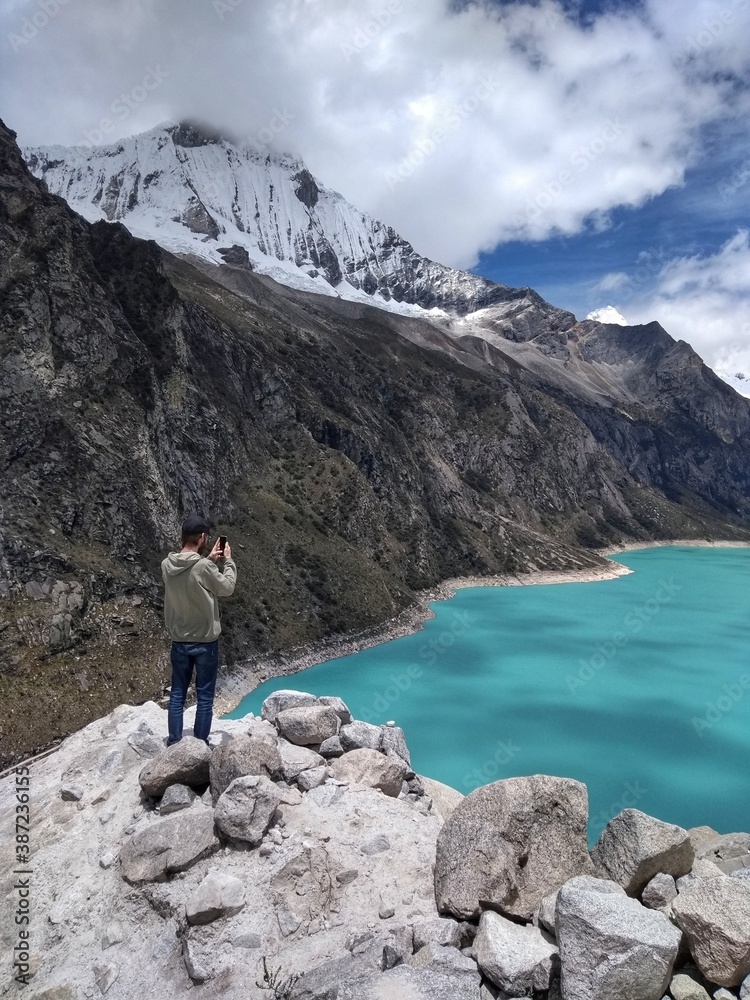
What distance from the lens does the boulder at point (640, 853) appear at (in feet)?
23.1

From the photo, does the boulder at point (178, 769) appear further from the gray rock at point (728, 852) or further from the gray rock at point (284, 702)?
the gray rock at point (728, 852)

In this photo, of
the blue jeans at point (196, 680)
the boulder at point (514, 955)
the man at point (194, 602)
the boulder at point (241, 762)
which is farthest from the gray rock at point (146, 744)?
the boulder at point (514, 955)

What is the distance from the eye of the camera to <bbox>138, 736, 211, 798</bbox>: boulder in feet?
28.9

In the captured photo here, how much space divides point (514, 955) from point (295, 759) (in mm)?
4878

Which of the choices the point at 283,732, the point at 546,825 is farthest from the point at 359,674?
the point at 546,825

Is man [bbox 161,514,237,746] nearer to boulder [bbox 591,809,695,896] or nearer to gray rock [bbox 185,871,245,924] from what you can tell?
gray rock [bbox 185,871,245,924]

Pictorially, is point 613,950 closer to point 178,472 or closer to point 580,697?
point 580,697

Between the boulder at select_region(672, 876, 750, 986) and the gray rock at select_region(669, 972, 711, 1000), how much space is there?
5.7 inches

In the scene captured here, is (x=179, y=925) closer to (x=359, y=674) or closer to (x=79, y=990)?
(x=79, y=990)

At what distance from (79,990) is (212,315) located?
85521 mm

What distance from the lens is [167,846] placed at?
7918 mm

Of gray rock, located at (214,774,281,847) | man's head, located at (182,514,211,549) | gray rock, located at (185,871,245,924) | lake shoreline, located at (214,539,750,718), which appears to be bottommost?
lake shoreline, located at (214,539,750,718)

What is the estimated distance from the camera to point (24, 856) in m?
8.75

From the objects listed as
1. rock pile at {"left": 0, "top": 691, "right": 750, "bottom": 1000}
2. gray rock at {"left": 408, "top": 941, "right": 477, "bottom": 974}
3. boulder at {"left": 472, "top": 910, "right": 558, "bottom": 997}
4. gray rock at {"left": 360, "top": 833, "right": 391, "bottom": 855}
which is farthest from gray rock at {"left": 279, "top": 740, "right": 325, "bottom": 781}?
boulder at {"left": 472, "top": 910, "right": 558, "bottom": 997}
